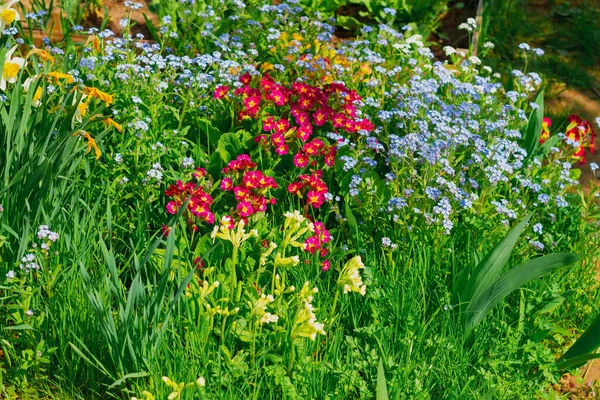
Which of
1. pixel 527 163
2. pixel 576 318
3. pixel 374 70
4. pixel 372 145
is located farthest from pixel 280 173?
pixel 576 318

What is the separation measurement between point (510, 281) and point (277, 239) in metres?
0.87

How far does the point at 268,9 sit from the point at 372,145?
1475mm

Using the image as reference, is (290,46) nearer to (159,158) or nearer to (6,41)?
(159,158)

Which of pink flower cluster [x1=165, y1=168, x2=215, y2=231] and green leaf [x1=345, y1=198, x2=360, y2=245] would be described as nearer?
pink flower cluster [x1=165, y1=168, x2=215, y2=231]

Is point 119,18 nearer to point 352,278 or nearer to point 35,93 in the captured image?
point 35,93

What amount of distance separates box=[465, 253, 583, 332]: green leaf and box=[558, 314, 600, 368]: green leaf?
23cm

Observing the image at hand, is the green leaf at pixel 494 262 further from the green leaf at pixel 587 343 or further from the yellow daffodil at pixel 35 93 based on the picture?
the yellow daffodil at pixel 35 93

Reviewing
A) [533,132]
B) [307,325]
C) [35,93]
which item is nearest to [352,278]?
[307,325]

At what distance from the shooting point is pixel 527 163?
360 centimetres

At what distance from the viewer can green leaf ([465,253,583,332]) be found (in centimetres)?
272

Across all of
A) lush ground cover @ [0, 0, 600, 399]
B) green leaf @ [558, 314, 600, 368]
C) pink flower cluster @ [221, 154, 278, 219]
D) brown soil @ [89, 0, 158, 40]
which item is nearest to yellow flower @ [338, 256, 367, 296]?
lush ground cover @ [0, 0, 600, 399]

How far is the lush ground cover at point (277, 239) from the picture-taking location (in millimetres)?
2572

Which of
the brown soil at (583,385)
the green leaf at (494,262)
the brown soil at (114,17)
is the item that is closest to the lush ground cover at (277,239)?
the green leaf at (494,262)

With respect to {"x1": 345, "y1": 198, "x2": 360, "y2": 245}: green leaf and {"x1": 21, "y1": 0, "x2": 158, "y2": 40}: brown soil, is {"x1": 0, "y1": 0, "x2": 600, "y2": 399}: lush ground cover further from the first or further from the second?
{"x1": 21, "y1": 0, "x2": 158, "y2": 40}: brown soil
